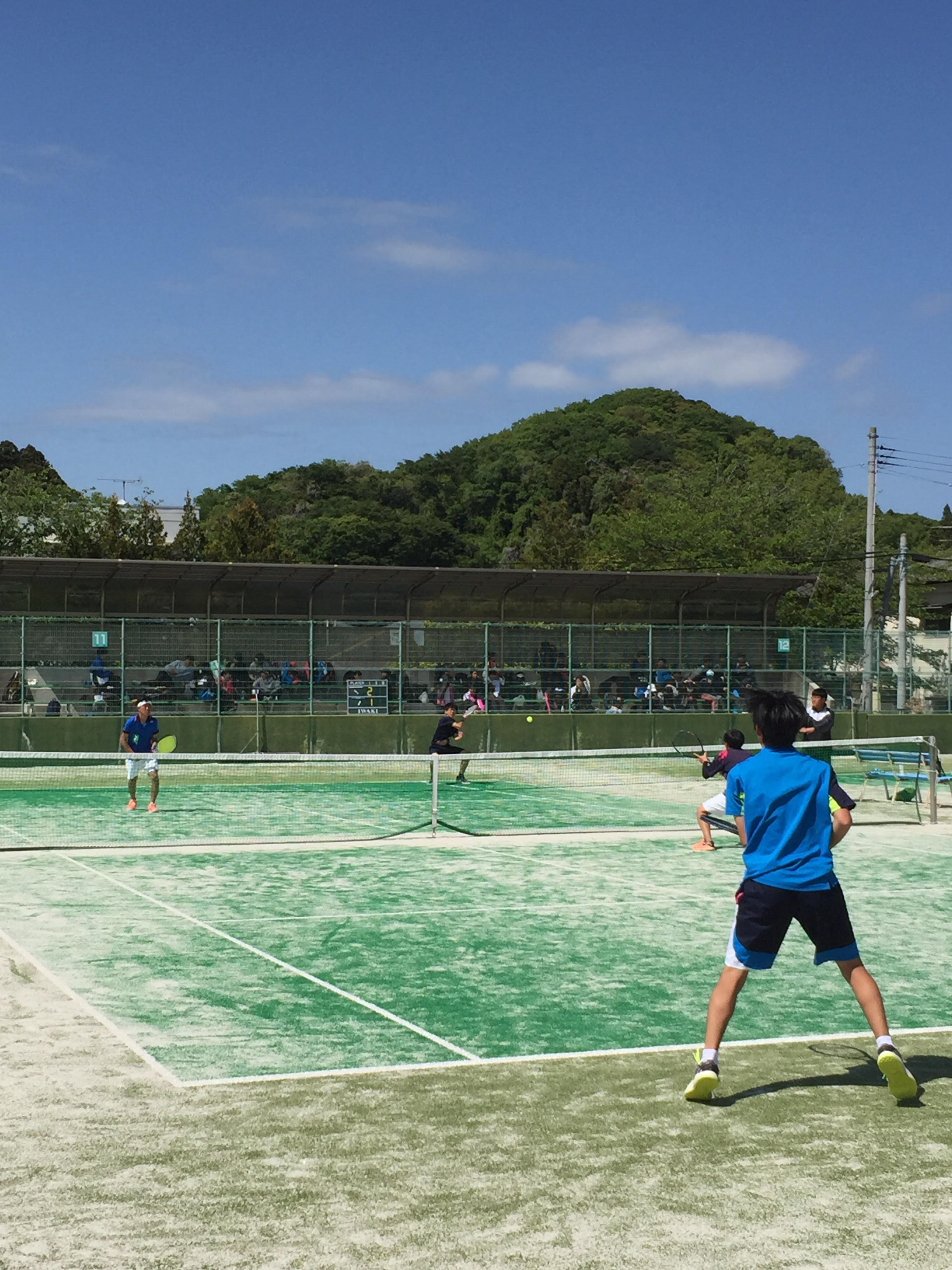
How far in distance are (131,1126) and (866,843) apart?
38.6ft

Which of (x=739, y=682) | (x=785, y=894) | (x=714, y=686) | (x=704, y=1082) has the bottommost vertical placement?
(x=704, y=1082)

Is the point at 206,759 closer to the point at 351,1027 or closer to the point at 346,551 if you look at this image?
the point at 351,1027

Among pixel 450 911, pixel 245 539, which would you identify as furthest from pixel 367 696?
pixel 245 539

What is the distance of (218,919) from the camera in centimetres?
1107

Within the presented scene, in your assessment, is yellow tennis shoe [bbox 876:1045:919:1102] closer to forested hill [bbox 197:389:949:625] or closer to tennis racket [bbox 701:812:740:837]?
tennis racket [bbox 701:812:740:837]

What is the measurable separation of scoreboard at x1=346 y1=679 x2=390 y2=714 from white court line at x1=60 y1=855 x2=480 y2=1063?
1630 cm

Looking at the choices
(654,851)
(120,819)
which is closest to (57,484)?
(120,819)

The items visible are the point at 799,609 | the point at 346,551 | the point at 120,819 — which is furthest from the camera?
the point at 346,551

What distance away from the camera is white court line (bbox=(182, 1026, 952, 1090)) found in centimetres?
673

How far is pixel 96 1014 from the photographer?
7.93 meters

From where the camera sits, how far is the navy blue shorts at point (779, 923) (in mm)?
6242

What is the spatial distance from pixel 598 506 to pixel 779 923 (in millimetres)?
93768

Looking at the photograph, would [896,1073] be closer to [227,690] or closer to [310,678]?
[227,690]

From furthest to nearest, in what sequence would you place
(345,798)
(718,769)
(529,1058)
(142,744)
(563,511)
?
1. (563,511)
2. (345,798)
3. (142,744)
4. (718,769)
5. (529,1058)
